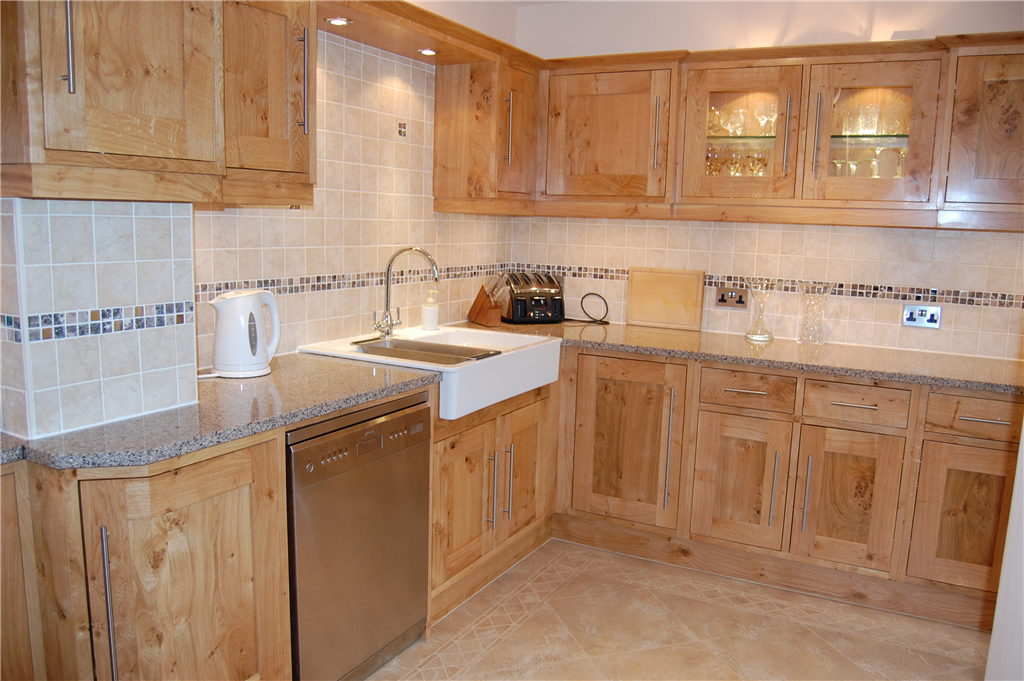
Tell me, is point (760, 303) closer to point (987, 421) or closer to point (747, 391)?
point (747, 391)

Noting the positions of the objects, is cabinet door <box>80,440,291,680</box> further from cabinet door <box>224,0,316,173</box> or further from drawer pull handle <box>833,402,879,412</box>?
drawer pull handle <box>833,402,879,412</box>

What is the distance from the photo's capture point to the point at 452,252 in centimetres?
363

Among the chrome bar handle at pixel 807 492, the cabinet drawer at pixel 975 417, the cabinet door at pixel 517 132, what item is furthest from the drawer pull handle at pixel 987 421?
the cabinet door at pixel 517 132

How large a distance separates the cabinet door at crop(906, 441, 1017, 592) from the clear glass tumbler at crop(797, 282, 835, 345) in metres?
0.74

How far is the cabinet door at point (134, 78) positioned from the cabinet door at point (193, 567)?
2.45ft

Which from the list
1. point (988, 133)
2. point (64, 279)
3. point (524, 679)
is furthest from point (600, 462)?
point (64, 279)

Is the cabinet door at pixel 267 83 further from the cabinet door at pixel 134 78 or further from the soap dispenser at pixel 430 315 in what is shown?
the soap dispenser at pixel 430 315

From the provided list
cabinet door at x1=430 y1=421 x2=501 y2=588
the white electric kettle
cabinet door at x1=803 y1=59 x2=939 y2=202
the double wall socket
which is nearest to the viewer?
the white electric kettle

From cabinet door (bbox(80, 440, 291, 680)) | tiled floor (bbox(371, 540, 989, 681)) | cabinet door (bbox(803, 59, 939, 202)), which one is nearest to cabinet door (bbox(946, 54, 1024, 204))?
cabinet door (bbox(803, 59, 939, 202))

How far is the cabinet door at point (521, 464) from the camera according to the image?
3.05 m

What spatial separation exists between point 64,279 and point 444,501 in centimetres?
139

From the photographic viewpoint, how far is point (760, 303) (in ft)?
11.6

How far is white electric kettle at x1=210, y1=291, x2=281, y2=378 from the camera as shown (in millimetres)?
2350

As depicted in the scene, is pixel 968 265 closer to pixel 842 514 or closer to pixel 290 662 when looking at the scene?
pixel 842 514
